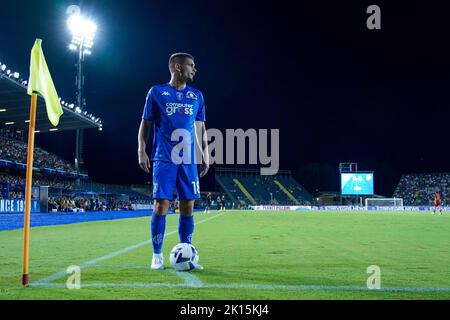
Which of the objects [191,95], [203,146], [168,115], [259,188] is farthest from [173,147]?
[259,188]

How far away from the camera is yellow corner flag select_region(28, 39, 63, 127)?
3943 mm

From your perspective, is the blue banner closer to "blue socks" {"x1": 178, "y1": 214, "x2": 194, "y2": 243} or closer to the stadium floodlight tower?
the stadium floodlight tower

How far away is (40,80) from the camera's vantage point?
13.1 feet

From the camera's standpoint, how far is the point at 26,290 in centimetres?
338

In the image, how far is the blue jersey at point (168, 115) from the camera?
16.0 feet

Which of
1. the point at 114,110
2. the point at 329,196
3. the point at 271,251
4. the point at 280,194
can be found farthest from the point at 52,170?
Result: the point at 329,196

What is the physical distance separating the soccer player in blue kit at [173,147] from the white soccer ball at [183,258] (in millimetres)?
131

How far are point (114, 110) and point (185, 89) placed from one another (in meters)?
61.1

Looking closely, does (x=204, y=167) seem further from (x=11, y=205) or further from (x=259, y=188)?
(x=259, y=188)

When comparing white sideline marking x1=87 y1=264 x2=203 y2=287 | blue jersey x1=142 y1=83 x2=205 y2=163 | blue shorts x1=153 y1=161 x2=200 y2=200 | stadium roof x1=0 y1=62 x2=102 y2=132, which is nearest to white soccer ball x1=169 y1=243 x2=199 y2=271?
white sideline marking x1=87 y1=264 x2=203 y2=287

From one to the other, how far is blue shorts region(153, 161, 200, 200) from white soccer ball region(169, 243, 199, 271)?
23.3 inches

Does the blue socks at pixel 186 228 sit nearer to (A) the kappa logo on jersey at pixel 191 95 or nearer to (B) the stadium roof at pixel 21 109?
Answer: (A) the kappa logo on jersey at pixel 191 95

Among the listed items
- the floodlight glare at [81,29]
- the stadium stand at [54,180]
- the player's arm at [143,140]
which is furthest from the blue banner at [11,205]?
the floodlight glare at [81,29]
